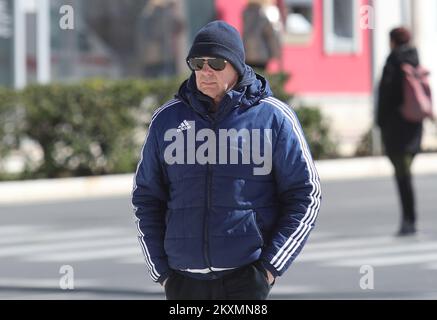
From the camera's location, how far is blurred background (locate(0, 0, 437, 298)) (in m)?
11.2

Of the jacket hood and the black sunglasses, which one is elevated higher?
the black sunglasses

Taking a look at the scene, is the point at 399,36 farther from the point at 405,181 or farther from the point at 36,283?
the point at 36,283

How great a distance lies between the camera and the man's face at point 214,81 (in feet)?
16.3

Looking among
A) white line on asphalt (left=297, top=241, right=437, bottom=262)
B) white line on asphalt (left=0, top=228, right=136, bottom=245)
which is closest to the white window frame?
white line on asphalt (left=0, top=228, right=136, bottom=245)

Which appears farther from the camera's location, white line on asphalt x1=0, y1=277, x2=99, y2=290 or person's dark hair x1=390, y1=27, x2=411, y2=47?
person's dark hair x1=390, y1=27, x2=411, y2=47

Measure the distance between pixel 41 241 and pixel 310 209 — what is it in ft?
28.3

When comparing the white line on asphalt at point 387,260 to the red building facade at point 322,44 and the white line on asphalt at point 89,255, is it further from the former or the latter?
the red building facade at point 322,44

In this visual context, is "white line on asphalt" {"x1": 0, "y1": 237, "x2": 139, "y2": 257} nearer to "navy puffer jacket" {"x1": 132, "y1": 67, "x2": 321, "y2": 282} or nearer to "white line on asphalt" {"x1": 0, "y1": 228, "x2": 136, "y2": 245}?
"white line on asphalt" {"x1": 0, "y1": 228, "x2": 136, "y2": 245}

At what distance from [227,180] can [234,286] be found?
382 millimetres

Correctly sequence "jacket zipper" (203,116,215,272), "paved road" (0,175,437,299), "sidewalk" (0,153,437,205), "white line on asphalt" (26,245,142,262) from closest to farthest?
"jacket zipper" (203,116,215,272) < "paved road" (0,175,437,299) < "white line on asphalt" (26,245,142,262) < "sidewalk" (0,153,437,205)

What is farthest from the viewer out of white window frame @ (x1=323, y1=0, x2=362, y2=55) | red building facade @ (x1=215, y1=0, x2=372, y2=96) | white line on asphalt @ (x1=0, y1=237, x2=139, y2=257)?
white window frame @ (x1=323, y1=0, x2=362, y2=55)
